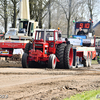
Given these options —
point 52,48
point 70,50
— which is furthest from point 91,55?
point 52,48

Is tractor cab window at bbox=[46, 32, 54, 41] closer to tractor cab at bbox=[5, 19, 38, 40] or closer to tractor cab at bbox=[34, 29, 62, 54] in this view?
tractor cab at bbox=[34, 29, 62, 54]

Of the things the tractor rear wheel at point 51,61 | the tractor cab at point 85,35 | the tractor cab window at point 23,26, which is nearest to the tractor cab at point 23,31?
the tractor cab window at point 23,26

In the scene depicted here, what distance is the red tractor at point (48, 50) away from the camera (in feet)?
50.1

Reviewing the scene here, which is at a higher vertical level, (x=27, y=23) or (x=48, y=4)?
(x=48, y=4)

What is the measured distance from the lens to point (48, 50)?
620 inches

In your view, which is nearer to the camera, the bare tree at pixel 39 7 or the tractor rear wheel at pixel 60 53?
the tractor rear wheel at pixel 60 53

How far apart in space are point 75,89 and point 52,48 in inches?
298

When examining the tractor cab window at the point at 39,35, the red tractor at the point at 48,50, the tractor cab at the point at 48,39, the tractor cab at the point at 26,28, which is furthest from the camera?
the tractor cab at the point at 26,28

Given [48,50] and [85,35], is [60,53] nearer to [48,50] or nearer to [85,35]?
[48,50]

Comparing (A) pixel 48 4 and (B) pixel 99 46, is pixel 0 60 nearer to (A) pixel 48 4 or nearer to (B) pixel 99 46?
(B) pixel 99 46

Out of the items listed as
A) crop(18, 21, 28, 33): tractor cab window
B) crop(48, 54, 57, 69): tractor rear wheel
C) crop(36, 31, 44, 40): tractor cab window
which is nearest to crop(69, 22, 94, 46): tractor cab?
crop(18, 21, 28, 33): tractor cab window

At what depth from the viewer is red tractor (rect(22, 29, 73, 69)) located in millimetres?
15283

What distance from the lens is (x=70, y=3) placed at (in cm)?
3469

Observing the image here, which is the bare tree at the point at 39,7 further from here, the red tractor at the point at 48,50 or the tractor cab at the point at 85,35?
the red tractor at the point at 48,50
